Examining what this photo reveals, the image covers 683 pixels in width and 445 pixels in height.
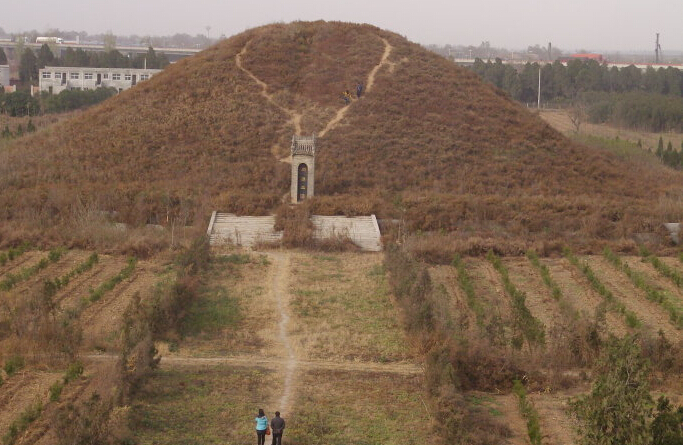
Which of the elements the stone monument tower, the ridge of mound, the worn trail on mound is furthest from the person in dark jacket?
the worn trail on mound

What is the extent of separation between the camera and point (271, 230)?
27.3 metres

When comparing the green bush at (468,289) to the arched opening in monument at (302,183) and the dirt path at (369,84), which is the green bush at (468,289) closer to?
the arched opening in monument at (302,183)

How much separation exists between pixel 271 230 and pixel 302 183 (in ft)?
11.4

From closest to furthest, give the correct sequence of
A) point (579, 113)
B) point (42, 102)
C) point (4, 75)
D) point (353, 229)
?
point (353, 229)
point (42, 102)
point (579, 113)
point (4, 75)

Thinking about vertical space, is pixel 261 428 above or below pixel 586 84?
below

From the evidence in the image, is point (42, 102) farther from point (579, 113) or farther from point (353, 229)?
point (353, 229)

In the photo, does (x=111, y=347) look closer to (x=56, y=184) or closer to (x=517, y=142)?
(x=56, y=184)

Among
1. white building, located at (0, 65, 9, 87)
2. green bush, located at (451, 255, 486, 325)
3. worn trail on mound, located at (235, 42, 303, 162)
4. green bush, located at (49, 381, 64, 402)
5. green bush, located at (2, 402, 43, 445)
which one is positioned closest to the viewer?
green bush, located at (2, 402, 43, 445)

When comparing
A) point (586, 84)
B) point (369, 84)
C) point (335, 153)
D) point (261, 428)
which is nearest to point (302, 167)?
point (335, 153)

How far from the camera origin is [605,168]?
35.6 m

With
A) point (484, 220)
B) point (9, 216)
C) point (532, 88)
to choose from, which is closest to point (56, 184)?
point (9, 216)

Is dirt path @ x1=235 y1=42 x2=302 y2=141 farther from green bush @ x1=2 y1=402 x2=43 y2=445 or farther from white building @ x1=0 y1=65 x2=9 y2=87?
white building @ x1=0 y1=65 x2=9 y2=87

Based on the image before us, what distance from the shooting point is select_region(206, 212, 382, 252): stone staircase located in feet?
87.2

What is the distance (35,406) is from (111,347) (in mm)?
3434
